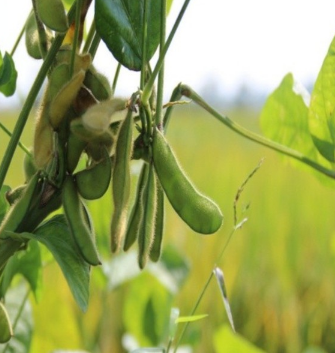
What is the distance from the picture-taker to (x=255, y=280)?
8.98 ft

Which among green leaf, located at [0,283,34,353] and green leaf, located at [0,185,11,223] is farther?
green leaf, located at [0,283,34,353]

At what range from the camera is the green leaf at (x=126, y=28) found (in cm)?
47

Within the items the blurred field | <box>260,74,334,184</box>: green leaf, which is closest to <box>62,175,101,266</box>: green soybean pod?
<box>260,74,334,184</box>: green leaf

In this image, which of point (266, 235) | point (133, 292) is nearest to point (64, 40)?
point (133, 292)

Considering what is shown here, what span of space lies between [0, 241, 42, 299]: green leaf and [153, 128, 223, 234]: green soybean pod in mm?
205

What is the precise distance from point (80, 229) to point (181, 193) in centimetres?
7

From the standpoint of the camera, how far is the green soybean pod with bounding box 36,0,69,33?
1.50 feet

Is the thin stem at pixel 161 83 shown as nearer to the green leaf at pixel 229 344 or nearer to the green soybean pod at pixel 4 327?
the green soybean pod at pixel 4 327

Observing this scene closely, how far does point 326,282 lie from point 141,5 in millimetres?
2248

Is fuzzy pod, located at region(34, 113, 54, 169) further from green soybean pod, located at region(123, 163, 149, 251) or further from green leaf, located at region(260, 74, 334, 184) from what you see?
green leaf, located at region(260, 74, 334, 184)

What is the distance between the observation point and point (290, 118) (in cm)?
66

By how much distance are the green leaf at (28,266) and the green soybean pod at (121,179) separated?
Result: 216mm

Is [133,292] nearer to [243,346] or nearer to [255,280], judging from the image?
[243,346]

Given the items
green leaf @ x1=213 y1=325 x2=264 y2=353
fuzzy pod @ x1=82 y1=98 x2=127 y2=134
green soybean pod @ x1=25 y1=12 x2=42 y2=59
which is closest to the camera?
fuzzy pod @ x1=82 y1=98 x2=127 y2=134
